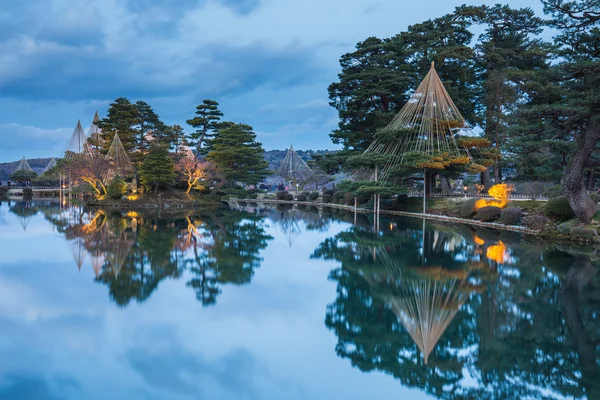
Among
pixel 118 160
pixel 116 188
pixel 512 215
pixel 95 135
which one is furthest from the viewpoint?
pixel 95 135

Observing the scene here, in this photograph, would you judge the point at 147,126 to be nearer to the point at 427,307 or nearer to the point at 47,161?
the point at 427,307

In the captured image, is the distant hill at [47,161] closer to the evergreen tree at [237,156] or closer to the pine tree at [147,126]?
the pine tree at [147,126]

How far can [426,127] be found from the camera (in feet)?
67.6

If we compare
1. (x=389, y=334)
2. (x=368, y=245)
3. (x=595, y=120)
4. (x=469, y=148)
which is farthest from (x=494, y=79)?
(x=389, y=334)

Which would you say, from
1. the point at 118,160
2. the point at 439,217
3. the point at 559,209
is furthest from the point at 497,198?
the point at 118,160

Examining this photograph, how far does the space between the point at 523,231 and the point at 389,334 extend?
11182 mm

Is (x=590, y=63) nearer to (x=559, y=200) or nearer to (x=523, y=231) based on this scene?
(x=559, y=200)

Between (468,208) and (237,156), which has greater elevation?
(237,156)

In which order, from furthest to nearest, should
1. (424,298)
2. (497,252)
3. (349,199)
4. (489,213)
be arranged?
(349,199) → (489,213) → (497,252) → (424,298)

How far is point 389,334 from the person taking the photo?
199 inches

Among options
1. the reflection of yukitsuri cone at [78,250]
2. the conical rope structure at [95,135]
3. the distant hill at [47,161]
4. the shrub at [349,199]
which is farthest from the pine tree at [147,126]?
the distant hill at [47,161]

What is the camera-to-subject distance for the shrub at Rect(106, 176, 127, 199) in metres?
27.7

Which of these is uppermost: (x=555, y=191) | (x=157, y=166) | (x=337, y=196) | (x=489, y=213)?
(x=157, y=166)

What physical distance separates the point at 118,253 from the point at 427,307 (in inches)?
272
